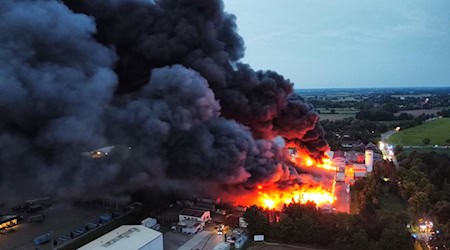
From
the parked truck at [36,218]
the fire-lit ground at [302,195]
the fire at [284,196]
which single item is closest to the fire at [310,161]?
the fire-lit ground at [302,195]

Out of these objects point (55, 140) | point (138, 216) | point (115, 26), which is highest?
point (115, 26)

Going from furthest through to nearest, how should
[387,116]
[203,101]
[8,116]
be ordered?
[387,116], [203,101], [8,116]

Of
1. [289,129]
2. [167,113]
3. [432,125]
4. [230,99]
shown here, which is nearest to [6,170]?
[167,113]

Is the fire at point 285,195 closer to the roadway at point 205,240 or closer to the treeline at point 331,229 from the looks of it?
the treeline at point 331,229

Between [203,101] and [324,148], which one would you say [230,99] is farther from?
[324,148]

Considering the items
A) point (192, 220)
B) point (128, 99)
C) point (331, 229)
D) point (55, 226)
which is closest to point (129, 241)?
point (192, 220)

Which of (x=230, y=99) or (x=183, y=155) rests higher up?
(x=230, y=99)

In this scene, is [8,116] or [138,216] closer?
[8,116]

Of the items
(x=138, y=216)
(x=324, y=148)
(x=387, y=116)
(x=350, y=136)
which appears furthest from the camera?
(x=387, y=116)
